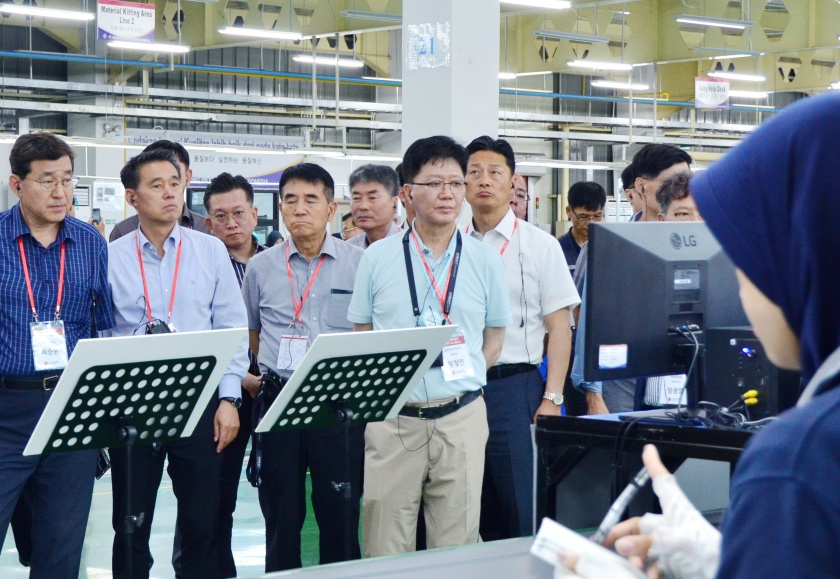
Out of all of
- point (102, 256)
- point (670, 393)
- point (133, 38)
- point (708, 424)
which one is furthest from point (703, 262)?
point (133, 38)

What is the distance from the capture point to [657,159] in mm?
3738

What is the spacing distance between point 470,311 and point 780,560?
236 cm

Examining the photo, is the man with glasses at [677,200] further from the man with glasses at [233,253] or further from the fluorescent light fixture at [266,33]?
the fluorescent light fixture at [266,33]

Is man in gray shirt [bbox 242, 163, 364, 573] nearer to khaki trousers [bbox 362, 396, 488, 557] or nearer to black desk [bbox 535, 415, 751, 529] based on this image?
khaki trousers [bbox 362, 396, 488, 557]

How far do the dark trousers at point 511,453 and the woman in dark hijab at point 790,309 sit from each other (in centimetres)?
254

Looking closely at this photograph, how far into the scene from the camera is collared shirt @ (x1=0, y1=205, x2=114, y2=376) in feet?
9.79

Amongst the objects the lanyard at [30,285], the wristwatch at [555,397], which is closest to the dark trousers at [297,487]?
the wristwatch at [555,397]

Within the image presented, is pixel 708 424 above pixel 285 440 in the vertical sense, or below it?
above

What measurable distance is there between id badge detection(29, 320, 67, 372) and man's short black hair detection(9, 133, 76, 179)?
495mm

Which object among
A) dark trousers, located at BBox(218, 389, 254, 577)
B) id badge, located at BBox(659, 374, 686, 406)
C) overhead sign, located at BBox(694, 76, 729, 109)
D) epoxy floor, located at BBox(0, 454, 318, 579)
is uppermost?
overhead sign, located at BBox(694, 76, 729, 109)

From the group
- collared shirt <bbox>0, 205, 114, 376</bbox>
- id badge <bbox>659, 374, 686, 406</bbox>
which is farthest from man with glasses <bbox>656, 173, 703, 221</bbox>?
collared shirt <bbox>0, 205, 114, 376</bbox>

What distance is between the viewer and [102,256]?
3221 mm

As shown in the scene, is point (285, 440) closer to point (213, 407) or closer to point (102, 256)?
point (213, 407)

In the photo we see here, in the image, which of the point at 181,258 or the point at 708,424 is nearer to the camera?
the point at 708,424
